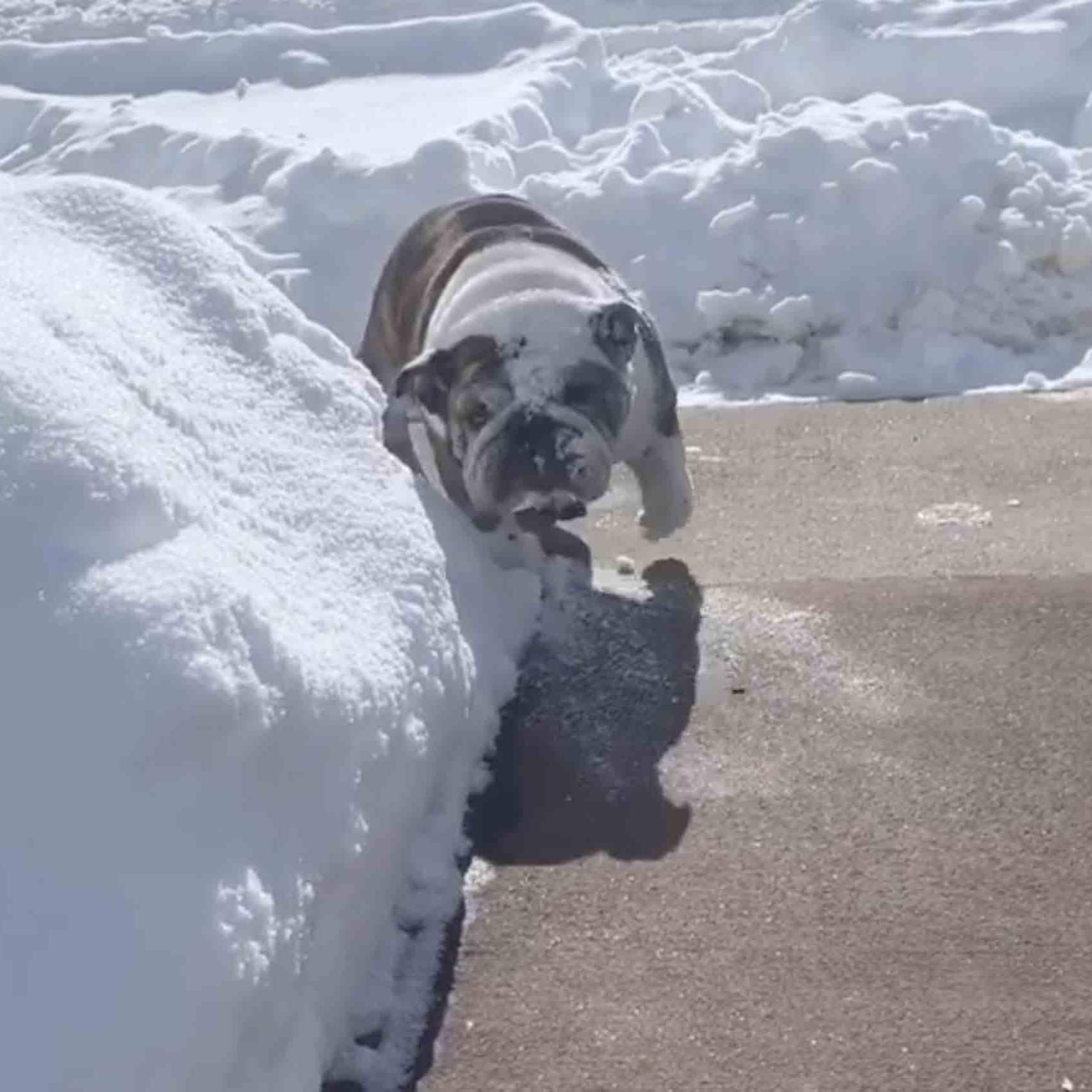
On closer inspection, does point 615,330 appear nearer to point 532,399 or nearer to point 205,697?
point 532,399

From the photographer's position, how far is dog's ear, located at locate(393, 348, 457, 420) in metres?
5.74

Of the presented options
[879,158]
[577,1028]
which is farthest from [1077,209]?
[577,1028]

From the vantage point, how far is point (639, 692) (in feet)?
16.6

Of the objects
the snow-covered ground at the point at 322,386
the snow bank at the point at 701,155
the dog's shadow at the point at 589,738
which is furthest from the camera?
the snow bank at the point at 701,155

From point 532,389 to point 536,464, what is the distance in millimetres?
262

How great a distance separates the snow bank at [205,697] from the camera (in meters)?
3.02

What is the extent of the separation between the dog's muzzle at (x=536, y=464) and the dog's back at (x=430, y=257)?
0.93m

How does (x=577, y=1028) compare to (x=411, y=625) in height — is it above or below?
below

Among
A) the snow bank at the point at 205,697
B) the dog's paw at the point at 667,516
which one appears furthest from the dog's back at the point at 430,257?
the snow bank at the point at 205,697

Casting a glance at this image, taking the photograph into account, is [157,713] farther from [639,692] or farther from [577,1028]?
[639,692]

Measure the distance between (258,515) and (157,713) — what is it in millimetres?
1056

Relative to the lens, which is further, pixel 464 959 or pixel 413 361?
pixel 413 361

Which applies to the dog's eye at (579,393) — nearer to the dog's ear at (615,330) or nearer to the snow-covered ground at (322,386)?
the dog's ear at (615,330)

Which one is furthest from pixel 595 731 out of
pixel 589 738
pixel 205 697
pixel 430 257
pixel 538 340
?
pixel 430 257
